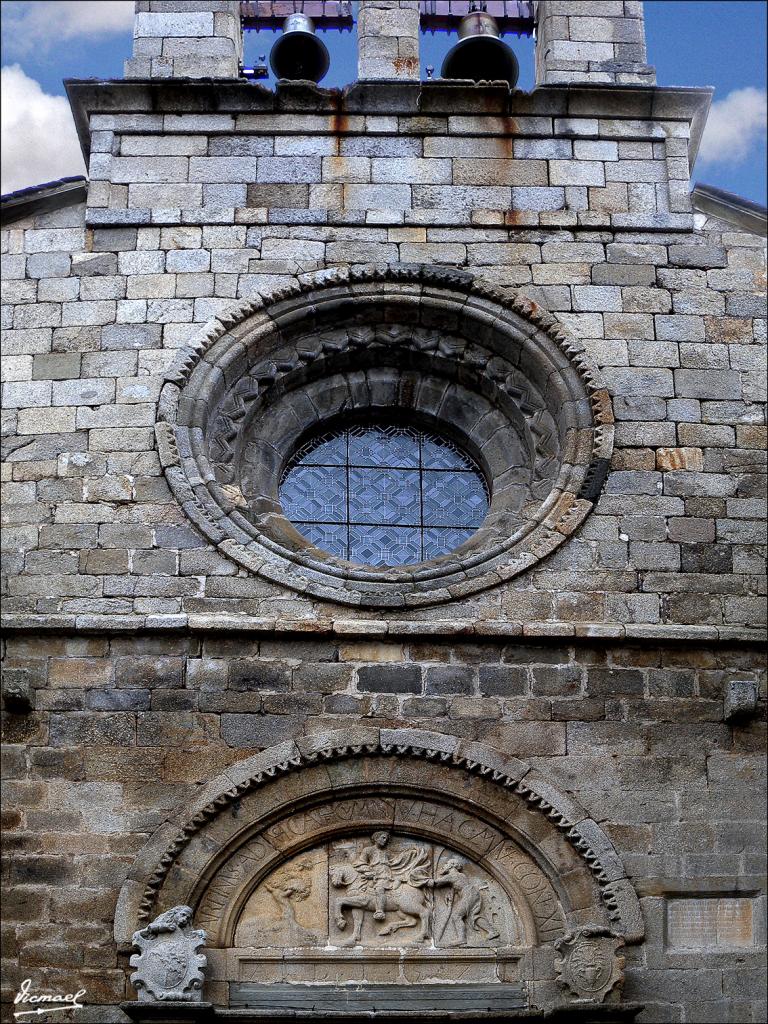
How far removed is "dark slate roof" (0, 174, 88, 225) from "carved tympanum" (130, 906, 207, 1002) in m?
4.96

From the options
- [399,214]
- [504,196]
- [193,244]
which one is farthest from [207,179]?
[504,196]

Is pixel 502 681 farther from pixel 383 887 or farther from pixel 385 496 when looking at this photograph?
pixel 385 496

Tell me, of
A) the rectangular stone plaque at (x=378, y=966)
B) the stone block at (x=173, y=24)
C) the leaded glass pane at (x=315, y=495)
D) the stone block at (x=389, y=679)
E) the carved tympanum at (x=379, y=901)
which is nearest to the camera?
the rectangular stone plaque at (x=378, y=966)

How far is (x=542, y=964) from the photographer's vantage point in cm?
941

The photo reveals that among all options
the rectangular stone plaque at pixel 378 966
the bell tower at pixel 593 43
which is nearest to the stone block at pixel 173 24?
the bell tower at pixel 593 43

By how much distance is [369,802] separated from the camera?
32.0ft

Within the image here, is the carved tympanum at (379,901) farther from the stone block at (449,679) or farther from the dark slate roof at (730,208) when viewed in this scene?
the dark slate roof at (730,208)

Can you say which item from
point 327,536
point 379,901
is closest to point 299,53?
point 327,536

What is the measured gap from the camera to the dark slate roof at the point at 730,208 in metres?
11.3

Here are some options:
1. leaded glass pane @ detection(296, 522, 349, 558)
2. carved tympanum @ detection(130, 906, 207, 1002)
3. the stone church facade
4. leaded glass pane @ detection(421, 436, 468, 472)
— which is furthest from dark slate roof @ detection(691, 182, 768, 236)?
carved tympanum @ detection(130, 906, 207, 1002)

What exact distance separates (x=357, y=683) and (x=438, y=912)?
1429mm

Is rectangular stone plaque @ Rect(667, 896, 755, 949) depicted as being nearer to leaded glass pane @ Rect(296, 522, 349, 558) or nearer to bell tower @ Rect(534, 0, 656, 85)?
leaded glass pane @ Rect(296, 522, 349, 558)

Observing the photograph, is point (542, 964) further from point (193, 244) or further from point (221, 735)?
point (193, 244)

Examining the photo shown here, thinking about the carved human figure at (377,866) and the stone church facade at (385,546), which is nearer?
the stone church facade at (385,546)
